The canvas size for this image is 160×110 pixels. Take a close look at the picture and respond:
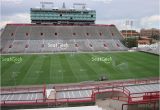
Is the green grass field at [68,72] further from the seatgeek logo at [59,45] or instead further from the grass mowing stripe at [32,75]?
the seatgeek logo at [59,45]

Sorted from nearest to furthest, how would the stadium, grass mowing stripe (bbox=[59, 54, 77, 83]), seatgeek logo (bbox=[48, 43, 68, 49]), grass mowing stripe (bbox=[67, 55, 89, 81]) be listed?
the stadium, grass mowing stripe (bbox=[59, 54, 77, 83]), grass mowing stripe (bbox=[67, 55, 89, 81]), seatgeek logo (bbox=[48, 43, 68, 49])

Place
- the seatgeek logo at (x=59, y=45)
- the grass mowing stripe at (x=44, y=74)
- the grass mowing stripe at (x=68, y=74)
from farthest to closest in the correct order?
the seatgeek logo at (x=59, y=45), the grass mowing stripe at (x=68, y=74), the grass mowing stripe at (x=44, y=74)

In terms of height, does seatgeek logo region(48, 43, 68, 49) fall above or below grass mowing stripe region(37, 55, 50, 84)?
above

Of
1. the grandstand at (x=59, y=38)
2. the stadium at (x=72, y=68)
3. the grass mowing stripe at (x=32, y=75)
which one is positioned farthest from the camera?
the grandstand at (x=59, y=38)

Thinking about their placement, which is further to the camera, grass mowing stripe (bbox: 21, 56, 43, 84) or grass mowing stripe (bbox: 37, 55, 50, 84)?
grass mowing stripe (bbox: 37, 55, 50, 84)

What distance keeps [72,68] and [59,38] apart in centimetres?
3875

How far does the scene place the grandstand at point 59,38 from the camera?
230 feet

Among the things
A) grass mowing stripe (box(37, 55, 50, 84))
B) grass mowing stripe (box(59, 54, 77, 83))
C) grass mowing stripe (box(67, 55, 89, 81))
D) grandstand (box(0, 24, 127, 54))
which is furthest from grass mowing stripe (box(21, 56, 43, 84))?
grandstand (box(0, 24, 127, 54))

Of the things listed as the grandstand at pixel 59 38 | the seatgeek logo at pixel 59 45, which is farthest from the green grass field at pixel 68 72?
the seatgeek logo at pixel 59 45

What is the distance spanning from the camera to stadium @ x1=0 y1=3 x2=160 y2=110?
52.0 ft

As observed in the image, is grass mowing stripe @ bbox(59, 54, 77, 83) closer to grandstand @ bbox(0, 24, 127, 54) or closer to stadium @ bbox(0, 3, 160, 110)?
stadium @ bbox(0, 3, 160, 110)

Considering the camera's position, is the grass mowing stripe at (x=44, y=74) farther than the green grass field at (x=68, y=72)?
No

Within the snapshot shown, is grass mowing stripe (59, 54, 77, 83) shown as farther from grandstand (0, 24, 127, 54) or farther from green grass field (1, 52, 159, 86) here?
grandstand (0, 24, 127, 54)

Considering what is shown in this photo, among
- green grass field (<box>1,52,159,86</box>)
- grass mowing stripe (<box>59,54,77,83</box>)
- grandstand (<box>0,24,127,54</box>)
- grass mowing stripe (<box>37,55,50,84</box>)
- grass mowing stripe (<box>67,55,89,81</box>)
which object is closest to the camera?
grass mowing stripe (<box>37,55,50,84</box>)
